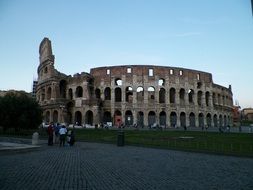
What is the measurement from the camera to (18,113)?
96.9 feet

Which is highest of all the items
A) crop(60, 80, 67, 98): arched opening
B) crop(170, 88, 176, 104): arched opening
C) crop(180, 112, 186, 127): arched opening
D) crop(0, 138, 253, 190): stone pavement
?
crop(60, 80, 67, 98): arched opening

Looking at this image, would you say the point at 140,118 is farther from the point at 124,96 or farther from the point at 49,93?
the point at 49,93

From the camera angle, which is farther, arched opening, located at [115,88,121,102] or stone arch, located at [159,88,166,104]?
arched opening, located at [115,88,121,102]

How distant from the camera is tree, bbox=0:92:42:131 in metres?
29.4

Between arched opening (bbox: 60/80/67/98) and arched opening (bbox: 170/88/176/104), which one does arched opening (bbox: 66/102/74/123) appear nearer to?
arched opening (bbox: 60/80/67/98)

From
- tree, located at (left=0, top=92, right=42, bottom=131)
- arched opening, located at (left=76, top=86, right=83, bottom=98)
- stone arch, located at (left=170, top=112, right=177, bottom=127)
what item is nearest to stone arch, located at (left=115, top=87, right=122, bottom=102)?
arched opening, located at (left=76, top=86, right=83, bottom=98)

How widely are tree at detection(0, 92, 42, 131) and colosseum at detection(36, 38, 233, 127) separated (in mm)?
16353

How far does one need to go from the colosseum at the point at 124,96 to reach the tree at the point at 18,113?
16353 millimetres

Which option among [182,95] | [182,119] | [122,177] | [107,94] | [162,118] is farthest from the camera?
[182,95]

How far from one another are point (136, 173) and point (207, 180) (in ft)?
6.90

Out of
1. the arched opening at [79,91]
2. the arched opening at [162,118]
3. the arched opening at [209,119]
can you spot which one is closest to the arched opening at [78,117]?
the arched opening at [79,91]

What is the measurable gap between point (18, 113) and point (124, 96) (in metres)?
22.5

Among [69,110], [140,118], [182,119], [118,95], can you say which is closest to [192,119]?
[182,119]

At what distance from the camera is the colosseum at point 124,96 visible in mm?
48062
